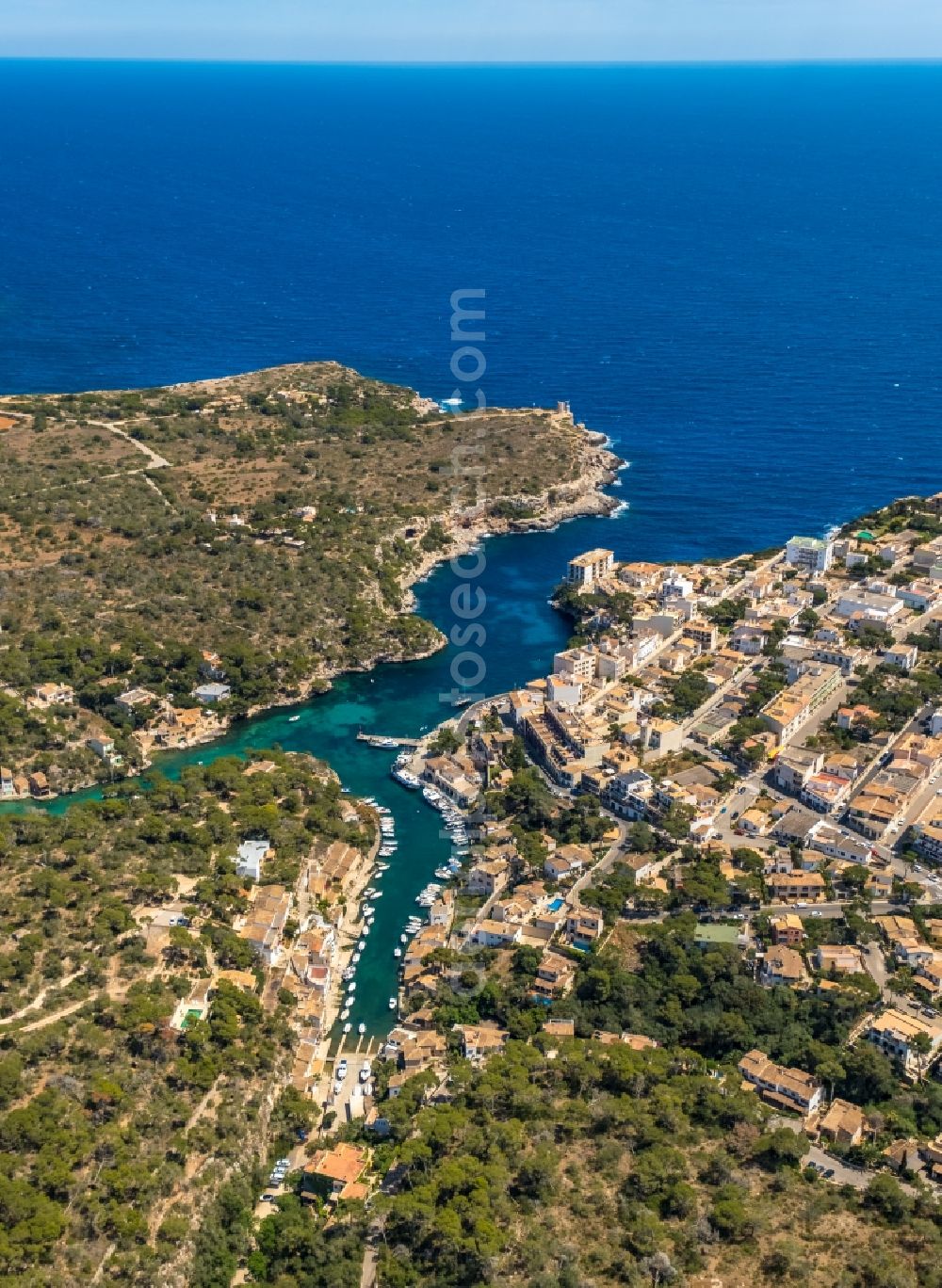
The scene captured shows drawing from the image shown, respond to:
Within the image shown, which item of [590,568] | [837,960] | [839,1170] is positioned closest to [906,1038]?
[837,960]

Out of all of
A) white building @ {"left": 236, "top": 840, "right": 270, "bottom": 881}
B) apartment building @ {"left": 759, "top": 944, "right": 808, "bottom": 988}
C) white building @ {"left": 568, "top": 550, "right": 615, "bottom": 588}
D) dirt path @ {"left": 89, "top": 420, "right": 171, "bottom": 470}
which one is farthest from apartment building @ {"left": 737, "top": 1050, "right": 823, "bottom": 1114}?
dirt path @ {"left": 89, "top": 420, "right": 171, "bottom": 470}

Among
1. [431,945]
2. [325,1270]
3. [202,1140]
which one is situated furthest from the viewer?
[431,945]

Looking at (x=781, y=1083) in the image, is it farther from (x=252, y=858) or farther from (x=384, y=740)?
(x=384, y=740)

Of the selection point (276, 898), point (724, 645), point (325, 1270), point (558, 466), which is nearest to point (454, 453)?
point (558, 466)

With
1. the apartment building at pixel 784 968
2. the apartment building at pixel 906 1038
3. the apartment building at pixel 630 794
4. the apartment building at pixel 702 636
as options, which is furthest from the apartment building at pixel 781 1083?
the apartment building at pixel 702 636

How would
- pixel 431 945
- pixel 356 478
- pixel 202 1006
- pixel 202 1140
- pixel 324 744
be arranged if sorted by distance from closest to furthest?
pixel 202 1140
pixel 202 1006
pixel 431 945
pixel 324 744
pixel 356 478

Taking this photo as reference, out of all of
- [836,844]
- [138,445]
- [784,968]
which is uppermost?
[138,445]

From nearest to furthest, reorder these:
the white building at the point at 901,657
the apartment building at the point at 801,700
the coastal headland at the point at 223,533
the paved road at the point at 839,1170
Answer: the paved road at the point at 839,1170, the apartment building at the point at 801,700, the coastal headland at the point at 223,533, the white building at the point at 901,657

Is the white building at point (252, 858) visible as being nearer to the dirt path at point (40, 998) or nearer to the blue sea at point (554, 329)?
the blue sea at point (554, 329)

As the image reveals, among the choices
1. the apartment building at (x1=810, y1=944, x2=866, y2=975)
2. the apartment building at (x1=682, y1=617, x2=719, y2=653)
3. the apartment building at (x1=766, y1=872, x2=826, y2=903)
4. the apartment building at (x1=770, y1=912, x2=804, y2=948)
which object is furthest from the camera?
the apartment building at (x1=682, y1=617, x2=719, y2=653)

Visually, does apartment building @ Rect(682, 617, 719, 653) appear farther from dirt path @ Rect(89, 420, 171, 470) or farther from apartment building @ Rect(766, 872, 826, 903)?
dirt path @ Rect(89, 420, 171, 470)

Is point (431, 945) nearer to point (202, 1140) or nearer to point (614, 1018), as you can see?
point (614, 1018)
